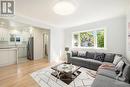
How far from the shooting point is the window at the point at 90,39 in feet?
15.1

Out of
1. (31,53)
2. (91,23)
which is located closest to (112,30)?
(91,23)

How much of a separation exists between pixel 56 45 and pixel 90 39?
2357mm

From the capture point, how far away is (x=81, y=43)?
5.57 metres

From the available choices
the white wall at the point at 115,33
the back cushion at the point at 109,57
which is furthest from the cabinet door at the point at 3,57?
the white wall at the point at 115,33

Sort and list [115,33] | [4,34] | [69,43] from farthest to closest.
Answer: [69,43] < [4,34] < [115,33]

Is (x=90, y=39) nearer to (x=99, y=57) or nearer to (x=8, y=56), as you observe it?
(x=99, y=57)

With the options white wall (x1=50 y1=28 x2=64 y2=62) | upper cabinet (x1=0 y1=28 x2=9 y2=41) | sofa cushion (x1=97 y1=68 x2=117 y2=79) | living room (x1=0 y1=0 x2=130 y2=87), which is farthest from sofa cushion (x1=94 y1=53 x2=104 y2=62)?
upper cabinet (x1=0 y1=28 x2=9 y2=41)

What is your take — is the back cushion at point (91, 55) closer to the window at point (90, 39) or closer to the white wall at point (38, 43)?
the window at point (90, 39)

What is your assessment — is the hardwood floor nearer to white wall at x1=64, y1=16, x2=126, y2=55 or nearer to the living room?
the living room

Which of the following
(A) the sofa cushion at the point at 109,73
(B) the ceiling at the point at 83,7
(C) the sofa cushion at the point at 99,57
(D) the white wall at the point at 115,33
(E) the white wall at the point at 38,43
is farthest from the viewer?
(E) the white wall at the point at 38,43

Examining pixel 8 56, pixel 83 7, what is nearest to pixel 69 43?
pixel 83 7

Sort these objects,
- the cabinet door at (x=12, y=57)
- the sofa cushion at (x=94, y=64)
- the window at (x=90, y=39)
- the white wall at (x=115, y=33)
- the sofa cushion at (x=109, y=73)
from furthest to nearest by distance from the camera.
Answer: the cabinet door at (x=12, y=57) → the window at (x=90, y=39) → the white wall at (x=115, y=33) → the sofa cushion at (x=94, y=64) → the sofa cushion at (x=109, y=73)

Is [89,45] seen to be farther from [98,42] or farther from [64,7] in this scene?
[64,7]

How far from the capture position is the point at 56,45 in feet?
19.5
